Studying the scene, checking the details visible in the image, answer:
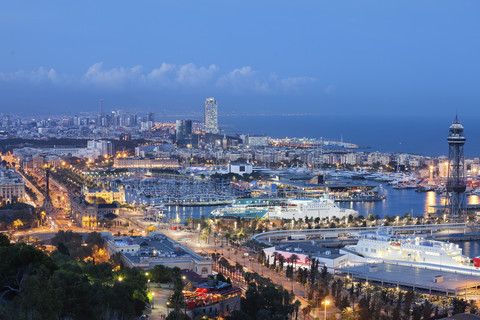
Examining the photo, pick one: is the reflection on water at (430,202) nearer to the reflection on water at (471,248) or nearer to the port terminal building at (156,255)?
the reflection on water at (471,248)

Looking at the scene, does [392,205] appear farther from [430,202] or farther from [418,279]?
[418,279]

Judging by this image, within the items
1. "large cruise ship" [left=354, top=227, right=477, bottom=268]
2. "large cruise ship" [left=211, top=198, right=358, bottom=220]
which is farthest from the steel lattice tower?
"large cruise ship" [left=354, top=227, right=477, bottom=268]

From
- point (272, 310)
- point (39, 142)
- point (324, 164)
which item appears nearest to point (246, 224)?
point (272, 310)

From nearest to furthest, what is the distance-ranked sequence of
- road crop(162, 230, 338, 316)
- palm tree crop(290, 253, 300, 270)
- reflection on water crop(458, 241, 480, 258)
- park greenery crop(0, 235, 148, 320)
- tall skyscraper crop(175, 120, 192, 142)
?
Answer: park greenery crop(0, 235, 148, 320) → road crop(162, 230, 338, 316) → palm tree crop(290, 253, 300, 270) → reflection on water crop(458, 241, 480, 258) → tall skyscraper crop(175, 120, 192, 142)

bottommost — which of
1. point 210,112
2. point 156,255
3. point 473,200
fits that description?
point 473,200

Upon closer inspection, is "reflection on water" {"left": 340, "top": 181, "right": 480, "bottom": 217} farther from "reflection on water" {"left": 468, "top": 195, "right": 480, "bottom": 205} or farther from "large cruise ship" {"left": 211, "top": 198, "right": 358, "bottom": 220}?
"large cruise ship" {"left": 211, "top": 198, "right": 358, "bottom": 220}

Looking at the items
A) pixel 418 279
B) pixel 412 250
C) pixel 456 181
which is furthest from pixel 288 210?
pixel 418 279
